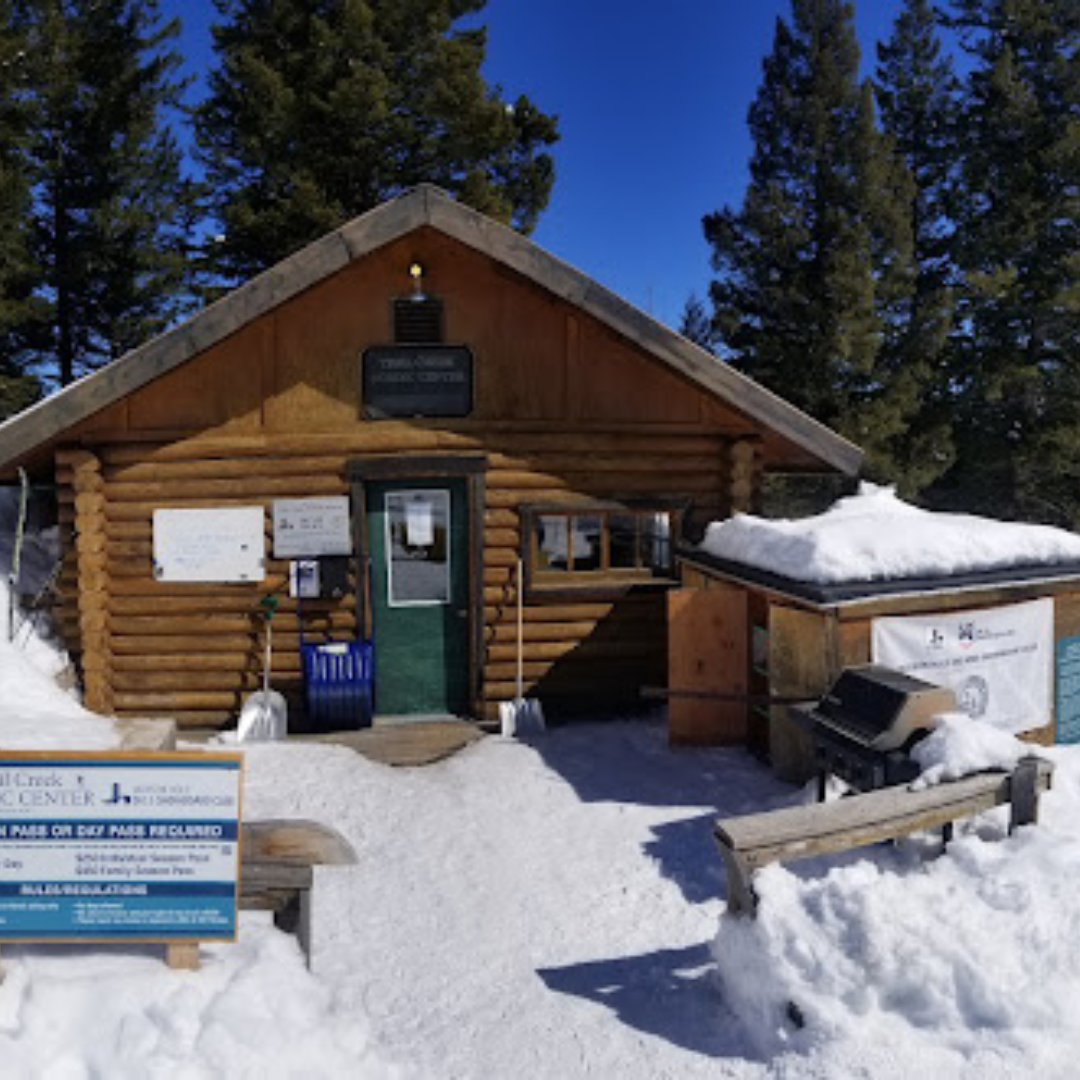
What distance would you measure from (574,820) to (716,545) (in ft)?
10.6

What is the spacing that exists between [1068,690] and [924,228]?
63.8ft

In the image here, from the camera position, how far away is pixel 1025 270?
2156cm

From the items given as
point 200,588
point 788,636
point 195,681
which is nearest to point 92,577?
point 200,588

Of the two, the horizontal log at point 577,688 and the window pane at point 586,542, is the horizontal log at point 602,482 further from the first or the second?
the horizontal log at point 577,688

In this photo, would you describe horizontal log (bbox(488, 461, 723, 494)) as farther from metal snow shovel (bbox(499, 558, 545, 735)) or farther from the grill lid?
the grill lid

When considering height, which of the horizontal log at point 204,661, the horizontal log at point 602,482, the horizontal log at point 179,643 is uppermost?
the horizontal log at point 602,482

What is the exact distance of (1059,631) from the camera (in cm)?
817

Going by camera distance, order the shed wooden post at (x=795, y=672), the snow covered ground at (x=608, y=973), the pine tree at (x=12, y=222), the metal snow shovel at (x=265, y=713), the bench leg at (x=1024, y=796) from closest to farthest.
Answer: the snow covered ground at (x=608, y=973) < the bench leg at (x=1024, y=796) < the shed wooden post at (x=795, y=672) < the metal snow shovel at (x=265, y=713) < the pine tree at (x=12, y=222)

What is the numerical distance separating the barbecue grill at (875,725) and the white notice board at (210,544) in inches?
220

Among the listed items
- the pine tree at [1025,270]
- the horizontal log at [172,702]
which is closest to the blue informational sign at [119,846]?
the horizontal log at [172,702]

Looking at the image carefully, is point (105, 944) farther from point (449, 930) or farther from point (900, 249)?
Result: point (900, 249)

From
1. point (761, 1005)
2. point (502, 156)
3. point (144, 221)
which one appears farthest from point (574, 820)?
point (144, 221)

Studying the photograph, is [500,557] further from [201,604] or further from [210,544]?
[201,604]

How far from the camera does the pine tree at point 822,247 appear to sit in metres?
21.0
